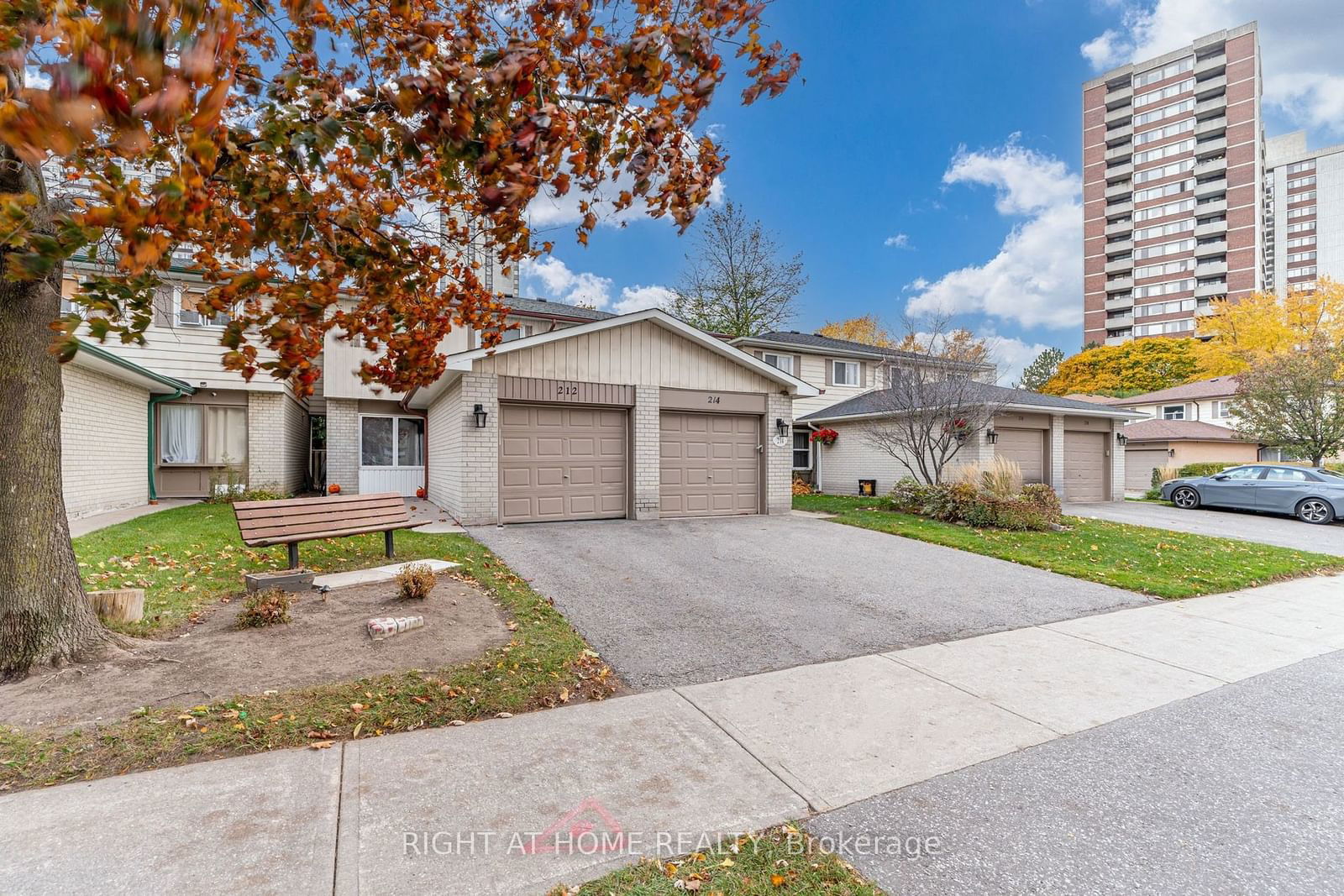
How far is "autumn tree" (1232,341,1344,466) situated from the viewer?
18703 millimetres

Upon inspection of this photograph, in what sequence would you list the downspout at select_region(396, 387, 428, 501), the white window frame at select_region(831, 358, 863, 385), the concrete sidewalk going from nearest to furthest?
the concrete sidewalk
the downspout at select_region(396, 387, 428, 501)
the white window frame at select_region(831, 358, 863, 385)

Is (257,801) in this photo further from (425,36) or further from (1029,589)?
(1029,589)

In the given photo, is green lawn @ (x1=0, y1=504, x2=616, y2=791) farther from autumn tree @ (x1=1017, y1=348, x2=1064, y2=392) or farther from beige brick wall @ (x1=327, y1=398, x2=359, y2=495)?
autumn tree @ (x1=1017, y1=348, x2=1064, y2=392)

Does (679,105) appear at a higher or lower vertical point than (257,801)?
higher

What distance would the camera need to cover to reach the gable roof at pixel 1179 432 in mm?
24047

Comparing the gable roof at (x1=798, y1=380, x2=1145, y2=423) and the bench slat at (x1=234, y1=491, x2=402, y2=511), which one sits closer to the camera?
the bench slat at (x1=234, y1=491, x2=402, y2=511)

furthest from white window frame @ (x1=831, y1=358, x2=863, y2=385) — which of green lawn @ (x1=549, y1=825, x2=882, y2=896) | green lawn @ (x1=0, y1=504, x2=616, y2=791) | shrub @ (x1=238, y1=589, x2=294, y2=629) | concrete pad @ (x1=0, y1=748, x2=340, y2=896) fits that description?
concrete pad @ (x1=0, y1=748, x2=340, y2=896)

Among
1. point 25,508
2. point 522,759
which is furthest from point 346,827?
point 25,508

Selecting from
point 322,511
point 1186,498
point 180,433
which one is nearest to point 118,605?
point 322,511

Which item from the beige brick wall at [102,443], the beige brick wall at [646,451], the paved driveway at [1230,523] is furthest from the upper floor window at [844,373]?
the beige brick wall at [102,443]

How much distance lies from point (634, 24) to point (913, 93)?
16.1m

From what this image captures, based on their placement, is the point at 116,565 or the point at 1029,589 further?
the point at 1029,589

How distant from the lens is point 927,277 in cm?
3048

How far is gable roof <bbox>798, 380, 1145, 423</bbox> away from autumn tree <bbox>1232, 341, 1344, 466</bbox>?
18.2 ft
